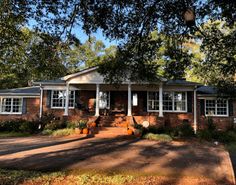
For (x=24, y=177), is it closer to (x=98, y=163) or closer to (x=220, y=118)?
(x=98, y=163)

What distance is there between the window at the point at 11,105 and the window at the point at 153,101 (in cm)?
1158

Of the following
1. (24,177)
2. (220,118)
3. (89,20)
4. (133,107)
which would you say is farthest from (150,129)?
(24,177)

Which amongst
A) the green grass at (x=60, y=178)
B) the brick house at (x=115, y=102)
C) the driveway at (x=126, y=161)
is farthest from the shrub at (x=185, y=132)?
the green grass at (x=60, y=178)

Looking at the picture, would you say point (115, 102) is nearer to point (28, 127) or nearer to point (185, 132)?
point (185, 132)

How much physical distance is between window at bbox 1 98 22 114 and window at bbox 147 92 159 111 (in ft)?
38.0

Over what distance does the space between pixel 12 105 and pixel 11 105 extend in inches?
3.3

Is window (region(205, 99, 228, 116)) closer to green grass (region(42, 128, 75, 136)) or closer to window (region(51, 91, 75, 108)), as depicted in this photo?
green grass (region(42, 128, 75, 136))

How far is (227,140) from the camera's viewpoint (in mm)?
14711

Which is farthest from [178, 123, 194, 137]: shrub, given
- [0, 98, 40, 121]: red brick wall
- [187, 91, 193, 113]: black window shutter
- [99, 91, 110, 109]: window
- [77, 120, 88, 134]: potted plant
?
[0, 98, 40, 121]: red brick wall

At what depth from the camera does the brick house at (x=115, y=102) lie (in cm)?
1847

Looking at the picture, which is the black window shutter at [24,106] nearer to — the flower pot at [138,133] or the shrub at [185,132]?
the flower pot at [138,133]

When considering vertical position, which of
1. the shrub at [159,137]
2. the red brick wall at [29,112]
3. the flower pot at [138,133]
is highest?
the red brick wall at [29,112]

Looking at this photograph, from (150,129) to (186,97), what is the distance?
5.24 metres

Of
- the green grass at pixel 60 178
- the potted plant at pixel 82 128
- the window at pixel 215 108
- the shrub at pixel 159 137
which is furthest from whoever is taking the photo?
the window at pixel 215 108
